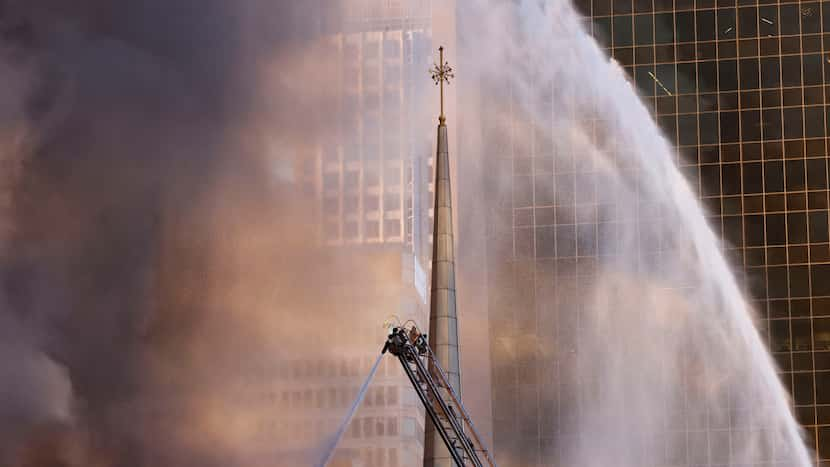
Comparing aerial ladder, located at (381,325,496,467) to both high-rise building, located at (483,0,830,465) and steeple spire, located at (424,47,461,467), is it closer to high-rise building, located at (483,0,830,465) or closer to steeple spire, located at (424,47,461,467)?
steeple spire, located at (424,47,461,467)

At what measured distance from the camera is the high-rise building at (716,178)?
272 feet

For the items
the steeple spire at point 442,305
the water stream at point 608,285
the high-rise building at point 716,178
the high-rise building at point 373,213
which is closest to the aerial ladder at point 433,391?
the steeple spire at point 442,305

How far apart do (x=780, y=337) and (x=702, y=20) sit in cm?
1468

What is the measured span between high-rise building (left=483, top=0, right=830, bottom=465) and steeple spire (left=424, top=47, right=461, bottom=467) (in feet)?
97.5

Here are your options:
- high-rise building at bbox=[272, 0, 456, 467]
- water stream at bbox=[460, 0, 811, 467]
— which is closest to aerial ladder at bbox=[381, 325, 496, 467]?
high-rise building at bbox=[272, 0, 456, 467]

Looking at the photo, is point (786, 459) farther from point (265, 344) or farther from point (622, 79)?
point (265, 344)

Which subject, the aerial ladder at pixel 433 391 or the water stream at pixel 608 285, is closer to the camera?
the aerial ladder at pixel 433 391

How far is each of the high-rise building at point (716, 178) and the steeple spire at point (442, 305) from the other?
2970cm

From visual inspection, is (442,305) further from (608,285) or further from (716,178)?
(716,178)

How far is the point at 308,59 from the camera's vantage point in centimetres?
6675

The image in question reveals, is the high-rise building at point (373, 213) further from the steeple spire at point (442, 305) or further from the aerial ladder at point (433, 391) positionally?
the aerial ladder at point (433, 391)

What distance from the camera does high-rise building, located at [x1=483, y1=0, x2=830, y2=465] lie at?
82.9 m

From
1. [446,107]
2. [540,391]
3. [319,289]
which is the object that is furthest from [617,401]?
[319,289]

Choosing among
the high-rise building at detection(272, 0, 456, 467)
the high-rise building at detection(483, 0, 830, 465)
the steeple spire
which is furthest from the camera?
the high-rise building at detection(483, 0, 830, 465)
